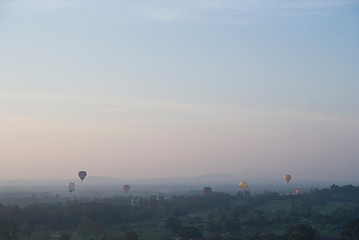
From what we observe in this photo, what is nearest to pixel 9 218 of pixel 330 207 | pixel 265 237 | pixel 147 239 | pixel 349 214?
pixel 147 239

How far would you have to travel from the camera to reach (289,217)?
75188 mm

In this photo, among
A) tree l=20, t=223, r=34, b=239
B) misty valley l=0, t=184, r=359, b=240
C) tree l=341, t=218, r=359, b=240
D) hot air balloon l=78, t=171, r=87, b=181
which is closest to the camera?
tree l=341, t=218, r=359, b=240

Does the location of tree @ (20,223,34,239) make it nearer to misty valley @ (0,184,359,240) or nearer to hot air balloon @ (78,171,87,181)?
misty valley @ (0,184,359,240)

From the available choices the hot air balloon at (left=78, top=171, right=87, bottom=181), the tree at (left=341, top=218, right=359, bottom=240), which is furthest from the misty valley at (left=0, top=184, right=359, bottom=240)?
the hot air balloon at (left=78, top=171, right=87, bottom=181)

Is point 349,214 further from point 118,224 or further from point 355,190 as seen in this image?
point 355,190

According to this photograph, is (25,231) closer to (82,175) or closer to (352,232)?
(82,175)

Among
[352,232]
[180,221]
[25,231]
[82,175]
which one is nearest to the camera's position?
[352,232]

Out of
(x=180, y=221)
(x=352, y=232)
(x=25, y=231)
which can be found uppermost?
(x=180, y=221)

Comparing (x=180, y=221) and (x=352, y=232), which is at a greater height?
(x=180, y=221)

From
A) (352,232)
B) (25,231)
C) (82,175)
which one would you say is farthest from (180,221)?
(352,232)

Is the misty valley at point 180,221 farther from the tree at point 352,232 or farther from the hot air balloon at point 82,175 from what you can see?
the hot air balloon at point 82,175

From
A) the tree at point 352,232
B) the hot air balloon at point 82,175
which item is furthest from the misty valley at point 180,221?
the hot air balloon at point 82,175

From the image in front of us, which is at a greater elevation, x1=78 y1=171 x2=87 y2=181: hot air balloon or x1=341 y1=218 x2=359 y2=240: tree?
x1=78 y1=171 x2=87 y2=181: hot air balloon

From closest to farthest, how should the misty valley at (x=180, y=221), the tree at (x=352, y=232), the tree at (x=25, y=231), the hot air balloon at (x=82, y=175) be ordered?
the tree at (x=352, y=232) → the misty valley at (x=180, y=221) → the tree at (x=25, y=231) → the hot air balloon at (x=82, y=175)
